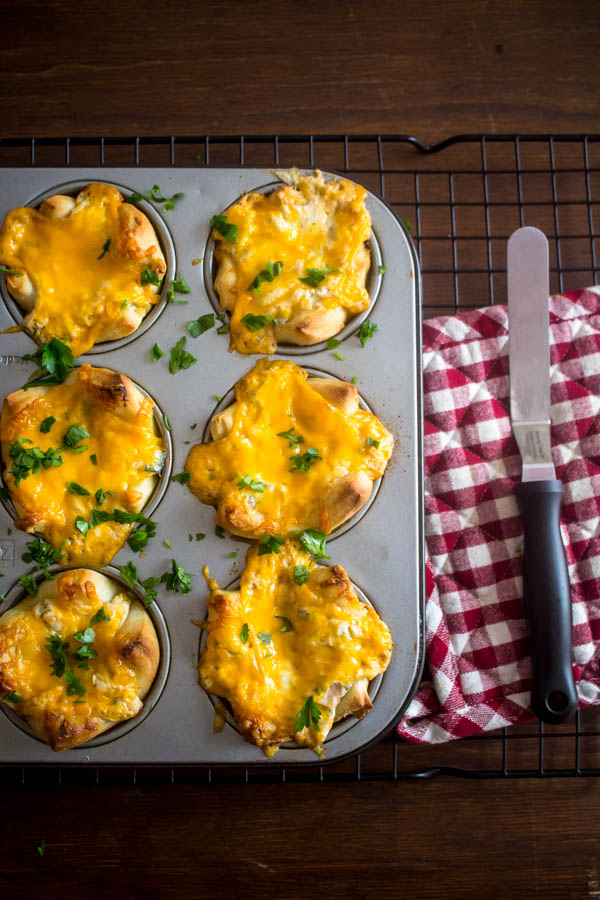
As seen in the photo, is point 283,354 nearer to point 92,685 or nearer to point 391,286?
point 391,286

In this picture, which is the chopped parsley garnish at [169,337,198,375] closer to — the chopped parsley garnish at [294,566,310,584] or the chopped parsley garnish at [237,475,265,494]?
the chopped parsley garnish at [237,475,265,494]

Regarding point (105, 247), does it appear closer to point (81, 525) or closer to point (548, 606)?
point (81, 525)

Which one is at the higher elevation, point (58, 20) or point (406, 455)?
point (58, 20)

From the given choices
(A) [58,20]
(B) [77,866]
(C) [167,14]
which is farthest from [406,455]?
(A) [58,20]

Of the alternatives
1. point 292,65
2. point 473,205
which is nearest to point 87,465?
point 473,205

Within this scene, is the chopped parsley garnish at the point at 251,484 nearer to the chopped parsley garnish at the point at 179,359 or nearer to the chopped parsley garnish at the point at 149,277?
the chopped parsley garnish at the point at 179,359

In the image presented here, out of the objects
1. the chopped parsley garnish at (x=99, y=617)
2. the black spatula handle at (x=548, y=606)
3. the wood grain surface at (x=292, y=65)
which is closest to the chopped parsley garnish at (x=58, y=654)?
the chopped parsley garnish at (x=99, y=617)

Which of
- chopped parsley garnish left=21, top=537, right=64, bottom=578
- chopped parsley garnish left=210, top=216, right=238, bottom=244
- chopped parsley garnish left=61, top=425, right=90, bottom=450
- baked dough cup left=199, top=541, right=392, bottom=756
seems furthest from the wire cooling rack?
chopped parsley garnish left=61, top=425, right=90, bottom=450
